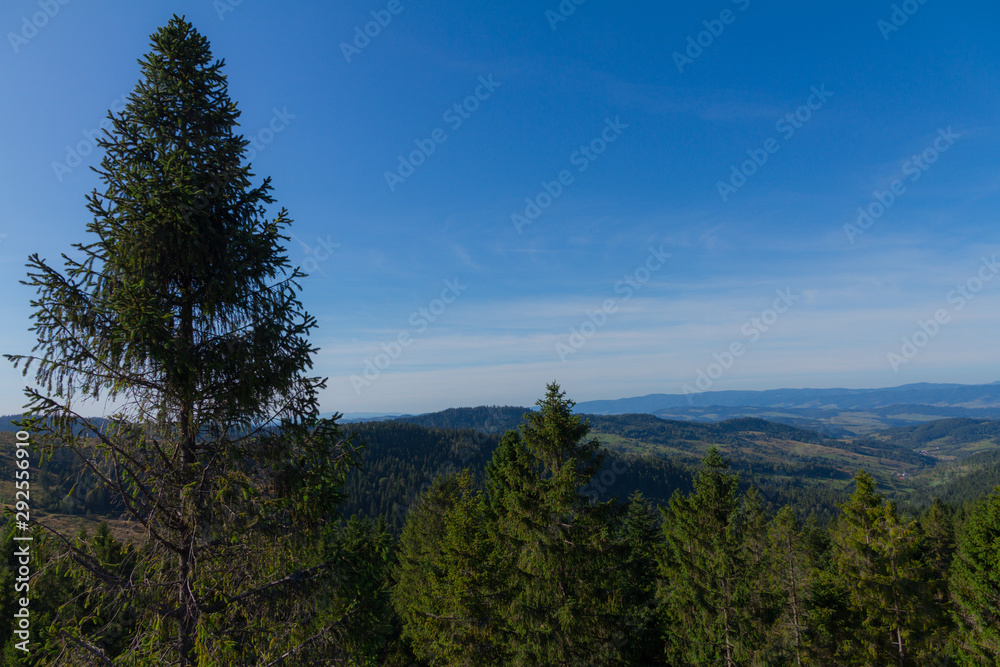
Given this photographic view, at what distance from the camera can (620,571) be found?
16.2 metres

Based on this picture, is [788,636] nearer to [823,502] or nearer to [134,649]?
[134,649]

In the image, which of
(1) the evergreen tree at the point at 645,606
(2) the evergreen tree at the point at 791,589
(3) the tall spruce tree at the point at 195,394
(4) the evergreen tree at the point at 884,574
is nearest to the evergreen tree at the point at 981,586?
(4) the evergreen tree at the point at 884,574

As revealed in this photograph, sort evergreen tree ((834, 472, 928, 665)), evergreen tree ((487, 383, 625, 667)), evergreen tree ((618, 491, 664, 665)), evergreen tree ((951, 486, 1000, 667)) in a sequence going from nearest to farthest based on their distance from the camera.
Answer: evergreen tree ((487, 383, 625, 667)) < evergreen tree ((834, 472, 928, 665)) < evergreen tree ((951, 486, 1000, 667)) < evergreen tree ((618, 491, 664, 665))

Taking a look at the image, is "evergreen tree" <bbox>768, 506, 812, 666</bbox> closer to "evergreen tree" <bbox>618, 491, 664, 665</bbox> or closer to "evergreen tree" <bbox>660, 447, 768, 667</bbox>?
"evergreen tree" <bbox>660, 447, 768, 667</bbox>

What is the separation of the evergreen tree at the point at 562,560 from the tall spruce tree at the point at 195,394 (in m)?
9.16

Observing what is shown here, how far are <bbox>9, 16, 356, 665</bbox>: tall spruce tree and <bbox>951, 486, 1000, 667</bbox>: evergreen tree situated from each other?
2843cm

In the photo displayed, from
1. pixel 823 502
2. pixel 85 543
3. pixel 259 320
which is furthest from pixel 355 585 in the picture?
pixel 823 502

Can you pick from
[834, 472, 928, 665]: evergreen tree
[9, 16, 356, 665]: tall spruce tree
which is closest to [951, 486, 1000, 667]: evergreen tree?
[834, 472, 928, 665]: evergreen tree

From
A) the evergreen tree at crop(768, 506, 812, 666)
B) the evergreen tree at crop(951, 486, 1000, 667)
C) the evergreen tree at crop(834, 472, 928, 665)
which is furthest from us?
the evergreen tree at crop(768, 506, 812, 666)

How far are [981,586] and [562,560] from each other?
20.5 meters

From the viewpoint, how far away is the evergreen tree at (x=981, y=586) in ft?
63.8

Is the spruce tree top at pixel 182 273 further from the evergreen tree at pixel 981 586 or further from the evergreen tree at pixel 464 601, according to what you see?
the evergreen tree at pixel 981 586

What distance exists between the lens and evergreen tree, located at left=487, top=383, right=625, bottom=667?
15.1 meters

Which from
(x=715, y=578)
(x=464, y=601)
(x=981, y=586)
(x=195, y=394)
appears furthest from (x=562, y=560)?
(x=981, y=586)
